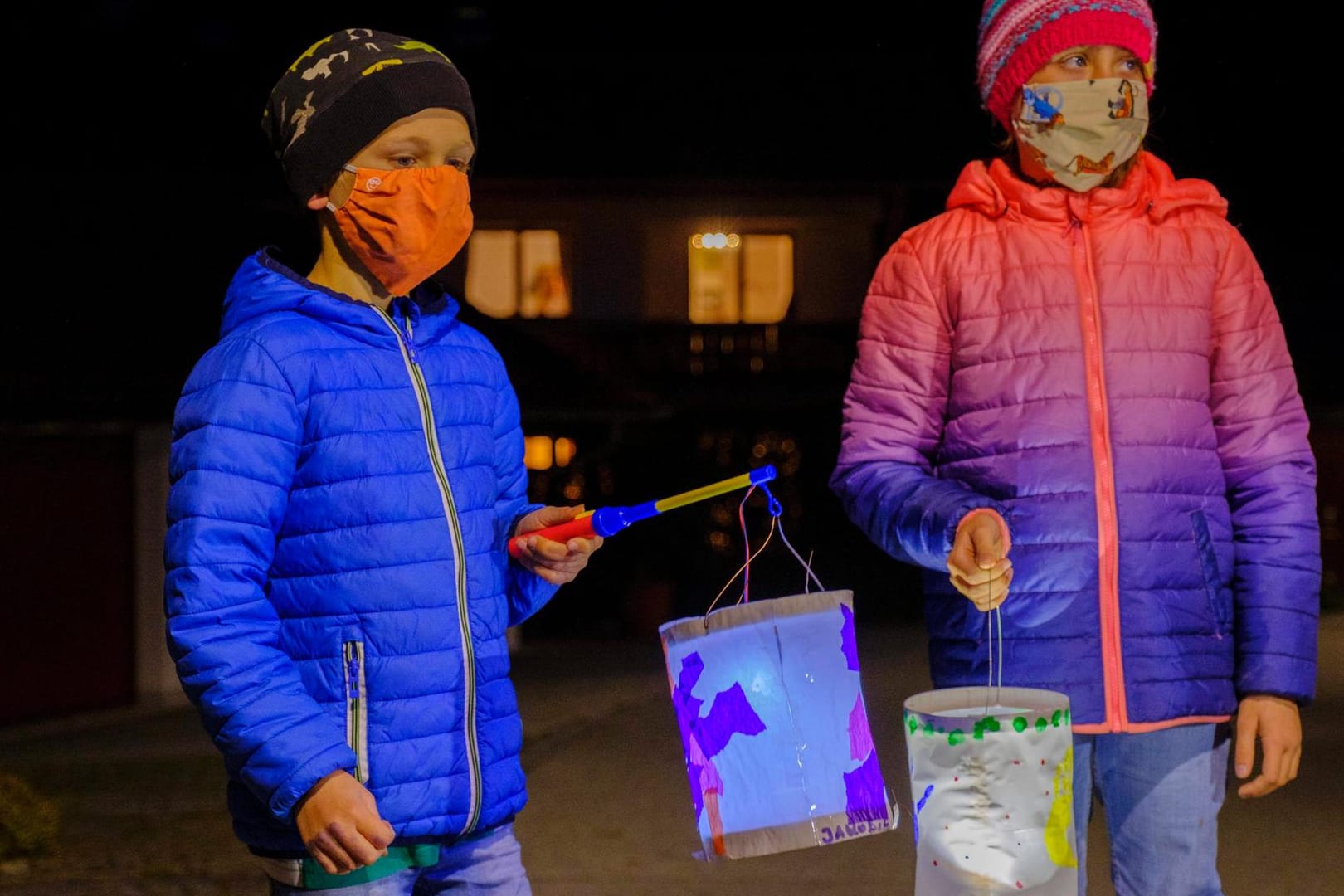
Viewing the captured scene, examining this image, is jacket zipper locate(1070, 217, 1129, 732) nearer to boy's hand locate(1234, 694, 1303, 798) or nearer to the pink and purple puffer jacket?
the pink and purple puffer jacket

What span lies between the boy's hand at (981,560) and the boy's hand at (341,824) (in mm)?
1062

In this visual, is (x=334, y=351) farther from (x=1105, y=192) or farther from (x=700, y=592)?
(x=700, y=592)

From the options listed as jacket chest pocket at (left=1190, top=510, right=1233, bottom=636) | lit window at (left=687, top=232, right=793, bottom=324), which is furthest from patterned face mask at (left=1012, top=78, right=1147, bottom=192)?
lit window at (left=687, top=232, right=793, bottom=324)

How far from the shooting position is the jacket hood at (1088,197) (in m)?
3.10

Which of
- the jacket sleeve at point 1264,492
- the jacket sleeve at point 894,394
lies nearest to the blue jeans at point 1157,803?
the jacket sleeve at point 1264,492

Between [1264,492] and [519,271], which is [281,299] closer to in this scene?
[1264,492]

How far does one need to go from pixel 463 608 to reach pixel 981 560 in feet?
2.99

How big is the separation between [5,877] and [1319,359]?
28833 millimetres

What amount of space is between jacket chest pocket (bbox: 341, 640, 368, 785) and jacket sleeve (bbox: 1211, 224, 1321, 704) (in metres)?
1.65

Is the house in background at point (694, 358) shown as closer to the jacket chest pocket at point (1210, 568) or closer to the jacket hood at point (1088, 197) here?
the jacket hood at point (1088, 197)

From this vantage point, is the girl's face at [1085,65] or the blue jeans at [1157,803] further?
the girl's face at [1085,65]

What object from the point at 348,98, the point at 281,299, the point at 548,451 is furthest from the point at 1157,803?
the point at 548,451

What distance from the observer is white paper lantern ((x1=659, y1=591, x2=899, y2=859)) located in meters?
2.62

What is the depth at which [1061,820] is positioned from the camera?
2.60 m
